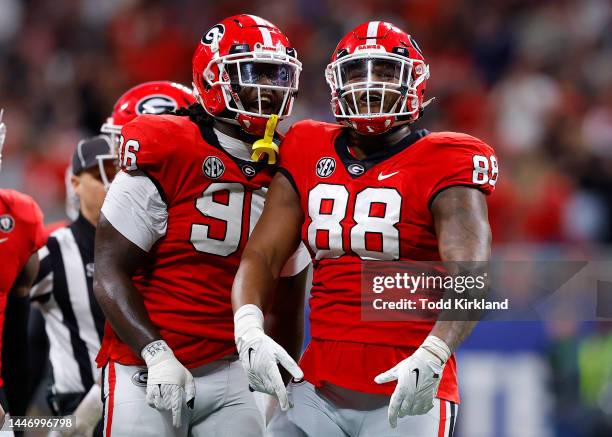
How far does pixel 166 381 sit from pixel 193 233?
1.44ft

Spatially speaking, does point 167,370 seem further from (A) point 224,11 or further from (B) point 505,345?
(A) point 224,11

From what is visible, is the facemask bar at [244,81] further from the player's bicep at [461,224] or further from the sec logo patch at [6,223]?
the sec logo patch at [6,223]

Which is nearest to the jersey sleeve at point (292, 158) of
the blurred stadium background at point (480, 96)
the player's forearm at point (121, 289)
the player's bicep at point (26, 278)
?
the player's forearm at point (121, 289)

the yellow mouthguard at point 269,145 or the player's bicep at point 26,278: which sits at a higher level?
the yellow mouthguard at point 269,145

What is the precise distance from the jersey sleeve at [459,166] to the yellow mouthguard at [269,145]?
47 centimetres

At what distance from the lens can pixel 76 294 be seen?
3.93 metres

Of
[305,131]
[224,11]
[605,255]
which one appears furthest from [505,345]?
[224,11]

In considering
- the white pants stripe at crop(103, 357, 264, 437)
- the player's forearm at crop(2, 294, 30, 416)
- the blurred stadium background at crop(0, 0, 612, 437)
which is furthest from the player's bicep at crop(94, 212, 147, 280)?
the blurred stadium background at crop(0, 0, 612, 437)

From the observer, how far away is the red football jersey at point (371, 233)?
282 centimetres

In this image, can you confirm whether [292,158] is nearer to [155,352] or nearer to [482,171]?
[482,171]

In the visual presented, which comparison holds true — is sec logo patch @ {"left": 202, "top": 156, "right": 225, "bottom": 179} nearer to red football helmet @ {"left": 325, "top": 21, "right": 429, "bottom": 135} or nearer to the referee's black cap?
Answer: red football helmet @ {"left": 325, "top": 21, "right": 429, "bottom": 135}

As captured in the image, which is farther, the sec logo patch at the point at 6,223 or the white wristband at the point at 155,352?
the sec logo patch at the point at 6,223

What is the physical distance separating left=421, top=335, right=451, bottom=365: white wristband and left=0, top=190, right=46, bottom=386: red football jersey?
4.59 feet

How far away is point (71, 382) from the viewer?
3.99m
